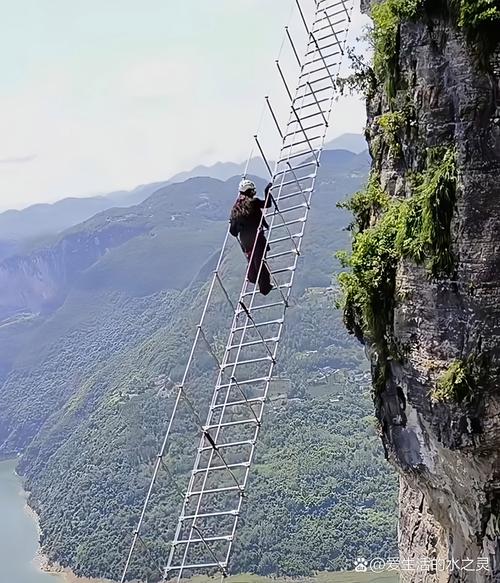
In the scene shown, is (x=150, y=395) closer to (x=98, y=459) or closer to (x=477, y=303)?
(x=98, y=459)

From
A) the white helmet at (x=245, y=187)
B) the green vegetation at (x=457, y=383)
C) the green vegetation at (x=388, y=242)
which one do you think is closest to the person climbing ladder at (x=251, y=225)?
the white helmet at (x=245, y=187)

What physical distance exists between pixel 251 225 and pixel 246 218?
0.11 meters

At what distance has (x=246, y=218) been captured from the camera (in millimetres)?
7320

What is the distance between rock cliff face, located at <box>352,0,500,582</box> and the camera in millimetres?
5004

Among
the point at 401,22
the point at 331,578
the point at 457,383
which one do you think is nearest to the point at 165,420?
the point at 331,578

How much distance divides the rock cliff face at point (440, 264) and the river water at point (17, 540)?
49.0 m

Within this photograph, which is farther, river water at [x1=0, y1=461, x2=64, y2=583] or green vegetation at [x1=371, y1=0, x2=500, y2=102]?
river water at [x1=0, y1=461, x2=64, y2=583]

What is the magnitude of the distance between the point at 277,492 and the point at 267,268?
42.0 meters

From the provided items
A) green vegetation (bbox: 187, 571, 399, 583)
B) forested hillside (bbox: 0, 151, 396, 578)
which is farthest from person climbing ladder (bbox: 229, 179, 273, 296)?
green vegetation (bbox: 187, 571, 399, 583)

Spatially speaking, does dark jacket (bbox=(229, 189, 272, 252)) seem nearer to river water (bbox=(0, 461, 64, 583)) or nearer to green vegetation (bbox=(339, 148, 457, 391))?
green vegetation (bbox=(339, 148, 457, 391))

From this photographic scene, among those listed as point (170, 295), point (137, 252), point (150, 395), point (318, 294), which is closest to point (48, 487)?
point (150, 395)

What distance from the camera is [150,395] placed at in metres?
65.8

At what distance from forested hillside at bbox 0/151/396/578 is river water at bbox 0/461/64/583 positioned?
1410 mm

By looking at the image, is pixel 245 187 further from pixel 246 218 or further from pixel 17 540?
pixel 17 540
